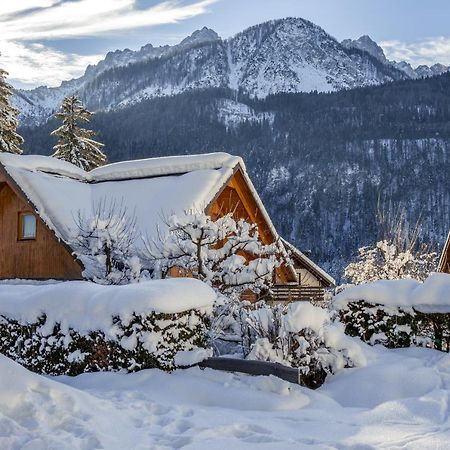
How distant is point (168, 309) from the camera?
323 inches

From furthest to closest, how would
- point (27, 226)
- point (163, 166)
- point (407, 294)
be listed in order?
point (163, 166)
point (27, 226)
point (407, 294)

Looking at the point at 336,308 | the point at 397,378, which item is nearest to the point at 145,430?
the point at 397,378

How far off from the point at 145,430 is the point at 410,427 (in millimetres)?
2776

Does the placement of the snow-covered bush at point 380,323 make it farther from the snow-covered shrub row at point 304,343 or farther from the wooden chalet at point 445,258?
the wooden chalet at point 445,258

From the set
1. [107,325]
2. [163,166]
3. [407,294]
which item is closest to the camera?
[107,325]

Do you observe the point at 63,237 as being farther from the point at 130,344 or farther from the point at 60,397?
the point at 60,397

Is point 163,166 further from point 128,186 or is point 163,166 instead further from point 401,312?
point 401,312

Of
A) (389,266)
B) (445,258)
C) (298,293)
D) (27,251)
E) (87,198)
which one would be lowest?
(298,293)

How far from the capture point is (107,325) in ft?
26.6

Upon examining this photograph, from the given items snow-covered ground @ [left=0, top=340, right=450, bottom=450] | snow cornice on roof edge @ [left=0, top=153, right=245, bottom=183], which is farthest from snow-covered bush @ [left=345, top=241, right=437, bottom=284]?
snow-covered ground @ [left=0, top=340, right=450, bottom=450]

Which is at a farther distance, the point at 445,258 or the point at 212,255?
the point at 445,258

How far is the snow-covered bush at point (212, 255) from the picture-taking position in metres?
11.9

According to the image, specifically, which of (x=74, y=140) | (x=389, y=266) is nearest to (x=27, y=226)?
(x=389, y=266)

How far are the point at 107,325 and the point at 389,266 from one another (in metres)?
16.2
